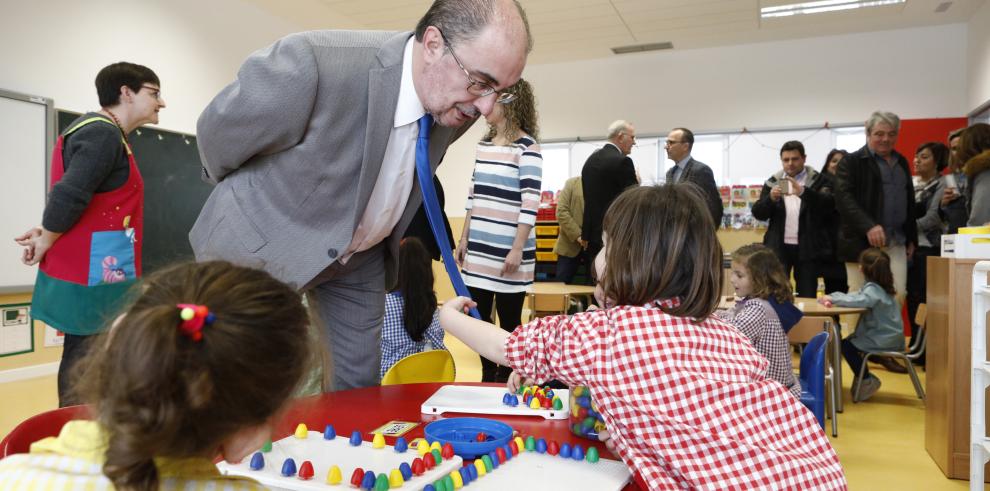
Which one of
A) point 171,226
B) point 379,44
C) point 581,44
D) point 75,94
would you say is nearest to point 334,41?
point 379,44

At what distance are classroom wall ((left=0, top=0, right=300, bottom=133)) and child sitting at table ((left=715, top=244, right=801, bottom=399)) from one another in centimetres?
425

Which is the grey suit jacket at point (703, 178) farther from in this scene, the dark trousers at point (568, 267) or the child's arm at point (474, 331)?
the child's arm at point (474, 331)

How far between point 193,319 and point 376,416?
68 centimetres

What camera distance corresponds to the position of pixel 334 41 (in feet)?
4.88

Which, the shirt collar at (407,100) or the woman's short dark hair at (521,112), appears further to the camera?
the woman's short dark hair at (521,112)

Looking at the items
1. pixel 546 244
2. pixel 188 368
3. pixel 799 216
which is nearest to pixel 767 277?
pixel 799 216

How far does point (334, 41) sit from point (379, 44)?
10cm

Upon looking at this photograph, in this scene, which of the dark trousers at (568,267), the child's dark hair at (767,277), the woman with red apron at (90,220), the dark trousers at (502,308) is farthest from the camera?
the dark trousers at (568,267)

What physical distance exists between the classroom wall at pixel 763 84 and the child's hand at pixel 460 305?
6.26 meters

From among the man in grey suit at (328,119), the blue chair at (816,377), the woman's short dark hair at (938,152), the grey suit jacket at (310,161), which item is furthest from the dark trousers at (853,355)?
the grey suit jacket at (310,161)

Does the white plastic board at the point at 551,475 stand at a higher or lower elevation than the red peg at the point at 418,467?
lower

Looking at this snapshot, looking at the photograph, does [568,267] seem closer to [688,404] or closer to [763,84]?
[763,84]

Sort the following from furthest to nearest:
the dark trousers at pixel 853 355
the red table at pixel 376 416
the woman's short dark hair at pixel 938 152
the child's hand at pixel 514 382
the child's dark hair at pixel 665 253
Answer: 1. the woman's short dark hair at pixel 938 152
2. the dark trousers at pixel 853 355
3. the child's hand at pixel 514 382
4. the child's dark hair at pixel 665 253
5. the red table at pixel 376 416

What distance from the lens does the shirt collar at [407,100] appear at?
5.01ft
